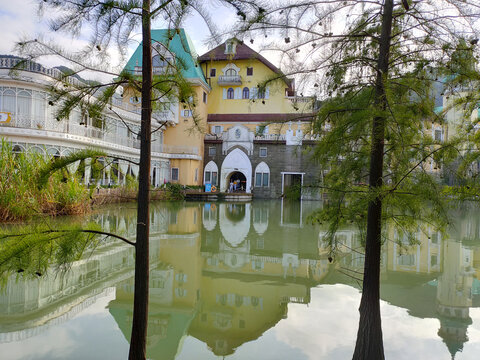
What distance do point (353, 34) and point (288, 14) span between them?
591 mm

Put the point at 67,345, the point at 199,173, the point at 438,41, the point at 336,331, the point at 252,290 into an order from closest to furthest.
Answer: the point at 438,41, the point at 67,345, the point at 336,331, the point at 252,290, the point at 199,173

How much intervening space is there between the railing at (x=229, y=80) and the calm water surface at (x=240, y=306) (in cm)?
2311

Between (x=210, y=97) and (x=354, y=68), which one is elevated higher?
(x=210, y=97)

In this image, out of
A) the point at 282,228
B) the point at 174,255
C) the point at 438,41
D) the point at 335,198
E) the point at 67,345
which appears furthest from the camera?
the point at 282,228

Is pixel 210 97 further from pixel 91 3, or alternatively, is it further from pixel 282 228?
pixel 91 3

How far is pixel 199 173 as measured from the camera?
96.9 ft

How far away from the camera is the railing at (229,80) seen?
96.5 ft

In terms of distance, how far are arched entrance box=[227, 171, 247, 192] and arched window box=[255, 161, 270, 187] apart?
2024 mm

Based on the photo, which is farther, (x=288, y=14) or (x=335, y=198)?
(x=335, y=198)

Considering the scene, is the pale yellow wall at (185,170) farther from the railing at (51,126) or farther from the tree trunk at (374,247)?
the tree trunk at (374,247)

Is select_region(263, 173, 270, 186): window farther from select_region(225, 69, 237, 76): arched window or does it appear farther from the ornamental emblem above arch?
the ornamental emblem above arch

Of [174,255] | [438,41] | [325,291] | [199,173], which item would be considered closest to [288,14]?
[438,41]

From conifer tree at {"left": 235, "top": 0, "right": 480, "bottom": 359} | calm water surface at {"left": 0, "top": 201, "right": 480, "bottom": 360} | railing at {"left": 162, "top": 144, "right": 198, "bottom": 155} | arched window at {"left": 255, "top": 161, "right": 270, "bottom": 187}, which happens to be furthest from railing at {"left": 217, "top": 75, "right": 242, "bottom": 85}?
conifer tree at {"left": 235, "top": 0, "right": 480, "bottom": 359}

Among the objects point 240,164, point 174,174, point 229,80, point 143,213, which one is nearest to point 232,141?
point 240,164
